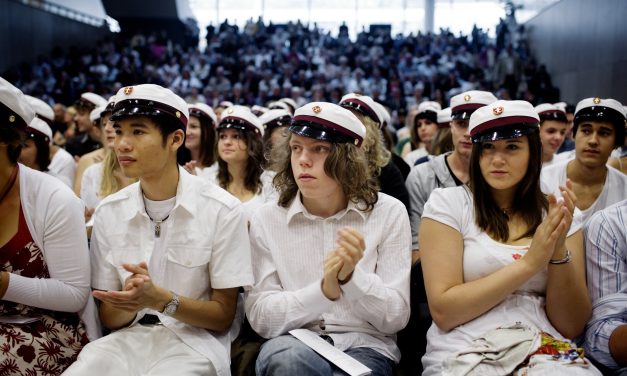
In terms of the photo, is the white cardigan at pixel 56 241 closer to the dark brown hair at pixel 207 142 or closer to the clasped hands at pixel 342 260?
the clasped hands at pixel 342 260

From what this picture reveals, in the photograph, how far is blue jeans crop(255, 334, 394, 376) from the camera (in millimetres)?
2045

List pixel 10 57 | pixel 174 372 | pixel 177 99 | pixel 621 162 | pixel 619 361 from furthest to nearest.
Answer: pixel 10 57 < pixel 621 162 < pixel 177 99 < pixel 619 361 < pixel 174 372

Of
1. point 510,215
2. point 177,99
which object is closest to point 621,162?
point 510,215

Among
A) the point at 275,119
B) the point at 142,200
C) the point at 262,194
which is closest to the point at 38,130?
the point at 262,194

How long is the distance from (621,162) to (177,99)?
359 cm

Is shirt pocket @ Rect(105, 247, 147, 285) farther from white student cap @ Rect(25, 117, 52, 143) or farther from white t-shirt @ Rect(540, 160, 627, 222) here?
white t-shirt @ Rect(540, 160, 627, 222)

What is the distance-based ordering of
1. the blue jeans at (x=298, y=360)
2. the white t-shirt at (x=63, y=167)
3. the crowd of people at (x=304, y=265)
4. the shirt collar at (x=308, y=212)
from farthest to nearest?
the white t-shirt at (x=63, y=167) < the shirt collar at (x=308, y=212) < the crowd of people at (x=304, y=265) < the blue jeans at (x=298, y=360)

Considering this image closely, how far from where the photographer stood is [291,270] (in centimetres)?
248

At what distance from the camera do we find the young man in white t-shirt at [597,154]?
3561 mm

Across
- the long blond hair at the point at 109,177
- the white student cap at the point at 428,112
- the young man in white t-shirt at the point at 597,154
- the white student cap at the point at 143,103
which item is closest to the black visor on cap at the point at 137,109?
the white student cap at the point at 143,103

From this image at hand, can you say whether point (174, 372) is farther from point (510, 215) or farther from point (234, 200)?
point (510, 215)

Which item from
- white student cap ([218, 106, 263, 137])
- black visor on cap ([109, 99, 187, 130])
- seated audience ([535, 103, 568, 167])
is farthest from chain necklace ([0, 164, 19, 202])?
seated audience ([535, 103, 568, 167])

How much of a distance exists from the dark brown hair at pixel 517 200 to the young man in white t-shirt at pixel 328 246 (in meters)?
0.33

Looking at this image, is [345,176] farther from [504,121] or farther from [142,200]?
[142,200]
